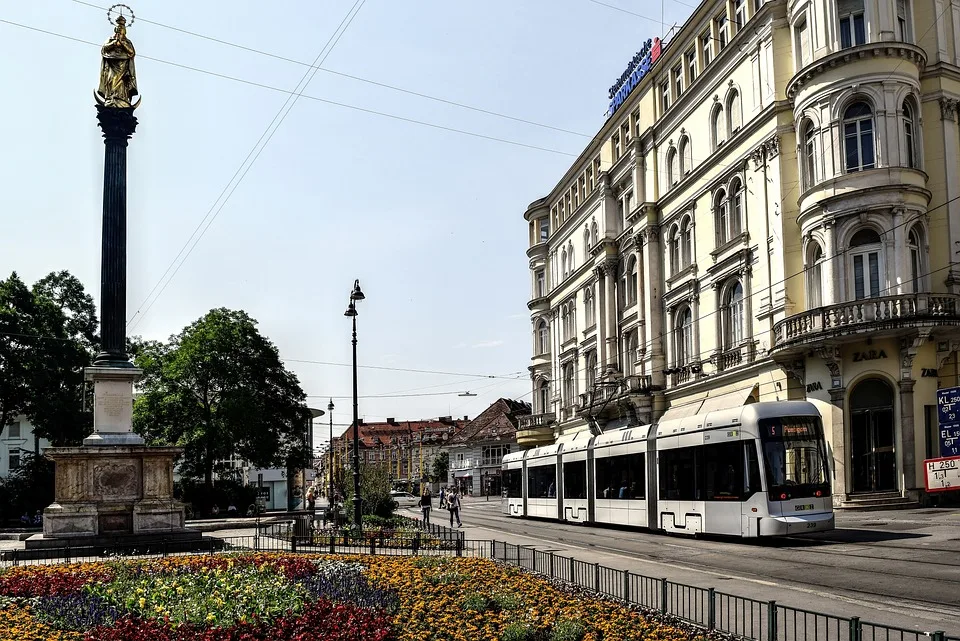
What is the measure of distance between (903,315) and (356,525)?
18.8 m

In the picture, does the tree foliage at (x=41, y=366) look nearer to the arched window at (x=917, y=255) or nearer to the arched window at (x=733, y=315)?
the arched window at (x=733, y=315)

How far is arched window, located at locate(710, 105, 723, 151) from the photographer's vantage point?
45.3 m

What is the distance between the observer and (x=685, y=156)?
49.2 meters

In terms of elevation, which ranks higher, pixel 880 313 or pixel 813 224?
pixel 813 224

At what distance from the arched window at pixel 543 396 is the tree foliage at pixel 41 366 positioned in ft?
109

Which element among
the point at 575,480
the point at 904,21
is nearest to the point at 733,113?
the point at 904,21

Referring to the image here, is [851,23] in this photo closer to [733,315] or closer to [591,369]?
[733,315]

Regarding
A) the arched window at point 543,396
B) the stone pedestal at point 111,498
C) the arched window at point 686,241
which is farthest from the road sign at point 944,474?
the arched window at point 543,396

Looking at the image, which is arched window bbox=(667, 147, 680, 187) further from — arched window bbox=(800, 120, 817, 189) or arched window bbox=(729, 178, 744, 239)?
arched window bbox=(800, 120, 817, 189)

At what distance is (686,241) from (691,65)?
849cm

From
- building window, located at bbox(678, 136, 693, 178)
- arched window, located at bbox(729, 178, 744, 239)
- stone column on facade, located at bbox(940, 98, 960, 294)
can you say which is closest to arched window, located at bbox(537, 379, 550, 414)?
building window, located at bbox(678, 136, 693, 178)

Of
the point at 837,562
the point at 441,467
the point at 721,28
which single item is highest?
the point at 721,28

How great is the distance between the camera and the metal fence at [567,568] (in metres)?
11.9

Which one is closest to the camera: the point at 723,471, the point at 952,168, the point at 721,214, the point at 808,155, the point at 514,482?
the point at 723,471
